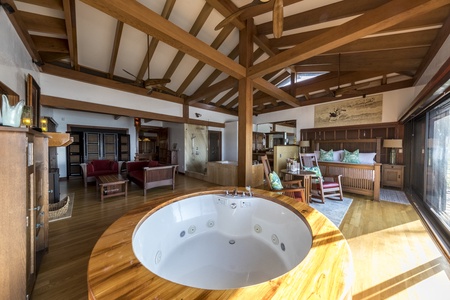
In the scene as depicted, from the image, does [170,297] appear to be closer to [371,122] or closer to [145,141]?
[371,122]

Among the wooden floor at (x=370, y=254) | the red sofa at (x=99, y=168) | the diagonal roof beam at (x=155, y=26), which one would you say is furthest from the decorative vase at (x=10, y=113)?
the red sofa at (x=99, y=168)

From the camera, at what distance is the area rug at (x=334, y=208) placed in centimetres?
291

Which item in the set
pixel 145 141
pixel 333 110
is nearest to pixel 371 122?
pixel 333 110

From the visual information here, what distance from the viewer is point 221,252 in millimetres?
2230

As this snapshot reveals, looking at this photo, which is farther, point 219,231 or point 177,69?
point 177,69

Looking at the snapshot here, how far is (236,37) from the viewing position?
3.94 m

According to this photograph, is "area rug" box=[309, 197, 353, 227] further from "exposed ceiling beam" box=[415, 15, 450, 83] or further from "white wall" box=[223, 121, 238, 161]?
"white wall" box=[223, 121, 238, 161]

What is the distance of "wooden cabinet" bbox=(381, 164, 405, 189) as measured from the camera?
4.47 m

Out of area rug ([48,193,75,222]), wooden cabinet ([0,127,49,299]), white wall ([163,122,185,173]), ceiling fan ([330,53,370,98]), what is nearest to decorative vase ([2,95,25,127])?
wooden cabinet ([0,127,49,299])

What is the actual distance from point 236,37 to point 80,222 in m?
4.97

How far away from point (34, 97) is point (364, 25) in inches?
219

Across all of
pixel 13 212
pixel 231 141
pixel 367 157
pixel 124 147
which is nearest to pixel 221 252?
pixel 13 212

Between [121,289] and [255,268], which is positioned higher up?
[121,289]

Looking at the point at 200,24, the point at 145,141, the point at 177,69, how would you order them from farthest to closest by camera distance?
the point at 145,141 < the point at 177,69 < the point at 200,24
